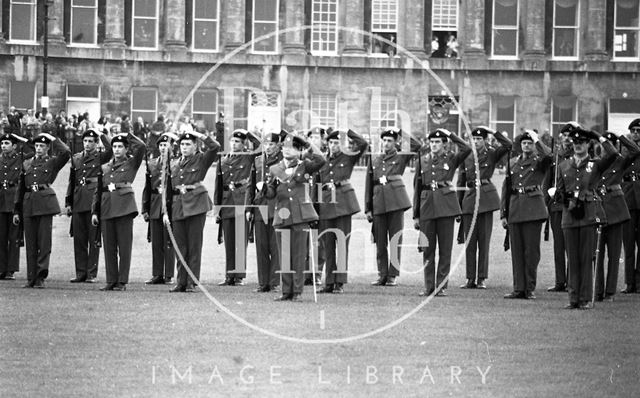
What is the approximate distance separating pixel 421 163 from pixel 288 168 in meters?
2.35

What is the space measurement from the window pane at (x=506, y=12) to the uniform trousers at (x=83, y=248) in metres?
42.5

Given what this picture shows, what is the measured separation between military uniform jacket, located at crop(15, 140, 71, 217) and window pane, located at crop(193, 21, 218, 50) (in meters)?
40.1

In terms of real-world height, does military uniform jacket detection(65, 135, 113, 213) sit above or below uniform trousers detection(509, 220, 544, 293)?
above

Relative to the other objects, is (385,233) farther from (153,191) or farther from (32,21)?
(32,21)

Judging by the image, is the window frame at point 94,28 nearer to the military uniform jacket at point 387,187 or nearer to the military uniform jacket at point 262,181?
the military uniform jacket at point 387,187

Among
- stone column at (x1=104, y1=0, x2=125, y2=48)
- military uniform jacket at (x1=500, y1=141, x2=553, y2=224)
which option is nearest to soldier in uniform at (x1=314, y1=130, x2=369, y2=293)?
military uniform jacket at (x1=500, y1=141, x2=553, y2=224)

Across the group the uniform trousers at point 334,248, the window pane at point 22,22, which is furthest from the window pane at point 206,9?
the uniform trousers at point 334,248

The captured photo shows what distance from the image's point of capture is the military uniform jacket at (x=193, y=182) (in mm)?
21453

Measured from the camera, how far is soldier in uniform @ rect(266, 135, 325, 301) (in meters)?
19.9

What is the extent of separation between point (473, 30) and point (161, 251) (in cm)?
4117

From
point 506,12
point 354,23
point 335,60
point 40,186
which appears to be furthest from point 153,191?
point 506,12

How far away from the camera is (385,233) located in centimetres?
2333

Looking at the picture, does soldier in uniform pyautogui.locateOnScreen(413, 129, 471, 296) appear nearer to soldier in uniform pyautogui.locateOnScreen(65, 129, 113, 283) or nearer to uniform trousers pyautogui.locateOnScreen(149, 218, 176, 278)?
uniform trousers pyautogui.locateOnScreen(149, 218, 176, 278)

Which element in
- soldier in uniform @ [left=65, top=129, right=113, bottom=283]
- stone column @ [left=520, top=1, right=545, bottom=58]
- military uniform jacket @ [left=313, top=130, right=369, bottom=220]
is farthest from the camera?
stone column @ [left=520, top=1, right=545, bottom=58]
